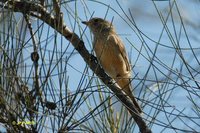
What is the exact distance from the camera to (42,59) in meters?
2.36

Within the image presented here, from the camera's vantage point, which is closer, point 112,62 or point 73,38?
point 73,38

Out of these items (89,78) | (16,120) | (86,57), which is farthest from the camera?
(86,57)

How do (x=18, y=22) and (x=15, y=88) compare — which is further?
(x=18, y=22)

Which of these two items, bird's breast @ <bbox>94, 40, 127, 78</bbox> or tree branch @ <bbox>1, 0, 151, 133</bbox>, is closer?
→ tree branch @ <bbox>1, 0, 151, 133</bbox>

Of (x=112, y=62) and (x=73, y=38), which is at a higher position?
(x=112, y=62)

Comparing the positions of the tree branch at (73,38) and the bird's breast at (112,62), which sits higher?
the bird's breast at (112,62)

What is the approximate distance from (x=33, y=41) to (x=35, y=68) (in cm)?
14

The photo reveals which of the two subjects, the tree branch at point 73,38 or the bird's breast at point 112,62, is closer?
the tree branch at point 73,38

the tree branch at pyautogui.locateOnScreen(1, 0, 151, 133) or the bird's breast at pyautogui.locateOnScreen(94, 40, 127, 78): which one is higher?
the bird's breast at pyautogui.locateOnScreen(94, 40, 127, 78)

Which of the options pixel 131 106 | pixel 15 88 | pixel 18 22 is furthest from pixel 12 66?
pixel 131 106

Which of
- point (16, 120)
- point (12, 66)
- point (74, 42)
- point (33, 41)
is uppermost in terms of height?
point (74, 42)

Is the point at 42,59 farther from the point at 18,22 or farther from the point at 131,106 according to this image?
the point at 131,106

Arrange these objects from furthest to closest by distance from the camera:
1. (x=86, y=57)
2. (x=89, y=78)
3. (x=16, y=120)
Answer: (x=86, y=57)
(x=89, y=78)
(x=16, y=120)

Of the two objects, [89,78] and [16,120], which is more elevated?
[89,78]
